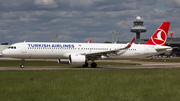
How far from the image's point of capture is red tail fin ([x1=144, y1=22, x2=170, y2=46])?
40.6 m

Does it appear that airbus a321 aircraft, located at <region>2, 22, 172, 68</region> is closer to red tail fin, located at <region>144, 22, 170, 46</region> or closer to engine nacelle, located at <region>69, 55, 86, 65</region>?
engine nacelle, located at <region>69, 55, 86, 65</region>

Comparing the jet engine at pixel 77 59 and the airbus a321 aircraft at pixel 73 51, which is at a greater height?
the airbus a321 aircraft at pixel 73 51

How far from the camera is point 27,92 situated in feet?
45.6

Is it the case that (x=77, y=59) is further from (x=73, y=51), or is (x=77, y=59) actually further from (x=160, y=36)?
(x=160, y=36)

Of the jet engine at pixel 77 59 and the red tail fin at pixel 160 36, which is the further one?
the red tail fin at pixel 160 36

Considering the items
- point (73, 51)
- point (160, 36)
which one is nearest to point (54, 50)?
point (73, 51)

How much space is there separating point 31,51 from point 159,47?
2044 centimetres

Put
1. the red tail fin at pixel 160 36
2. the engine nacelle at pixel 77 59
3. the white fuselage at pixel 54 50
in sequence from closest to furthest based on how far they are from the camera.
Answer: the engine nacelle at pixel 77 59
the white fuselage at pixel 54 50
the red tail fin at pixel 160 36

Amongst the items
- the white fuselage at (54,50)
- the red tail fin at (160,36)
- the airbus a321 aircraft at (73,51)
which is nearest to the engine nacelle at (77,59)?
the airbus a321 aircraft at (73,51)

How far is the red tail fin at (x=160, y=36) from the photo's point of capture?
4056 centimetres

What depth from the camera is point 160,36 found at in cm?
4069

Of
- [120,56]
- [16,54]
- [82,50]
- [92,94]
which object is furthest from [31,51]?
[92,94]

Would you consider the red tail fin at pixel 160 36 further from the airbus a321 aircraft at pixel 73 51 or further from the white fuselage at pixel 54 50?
the white fuselage at pixel 54 50

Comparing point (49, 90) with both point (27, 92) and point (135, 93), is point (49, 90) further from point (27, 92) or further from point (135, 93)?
point (135, 93)
